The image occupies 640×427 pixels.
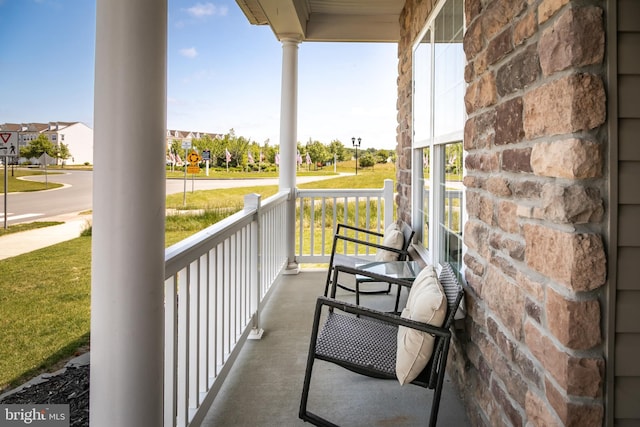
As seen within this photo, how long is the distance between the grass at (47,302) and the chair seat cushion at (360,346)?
1.03 m

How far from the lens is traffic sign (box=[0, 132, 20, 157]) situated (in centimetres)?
146

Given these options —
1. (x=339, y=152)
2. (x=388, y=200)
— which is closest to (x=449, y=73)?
(x=388, y=200)

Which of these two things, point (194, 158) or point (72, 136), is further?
point (194, 158)

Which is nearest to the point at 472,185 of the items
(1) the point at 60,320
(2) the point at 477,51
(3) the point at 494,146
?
(3) the point at 494,146

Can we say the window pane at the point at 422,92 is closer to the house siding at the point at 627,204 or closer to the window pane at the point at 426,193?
the window pane at the point at 426,193

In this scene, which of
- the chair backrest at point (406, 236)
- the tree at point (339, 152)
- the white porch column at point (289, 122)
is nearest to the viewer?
the chair backrest at point (406, 236)

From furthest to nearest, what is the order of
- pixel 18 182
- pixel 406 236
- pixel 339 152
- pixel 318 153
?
1. pixel 339 152
2. pixel 318 153
3. pixel 406 236
4. pixel 18 182

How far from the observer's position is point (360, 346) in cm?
212

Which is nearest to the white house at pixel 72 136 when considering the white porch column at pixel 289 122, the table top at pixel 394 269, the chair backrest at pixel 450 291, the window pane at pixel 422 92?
the chair backrest at pixel 450 291

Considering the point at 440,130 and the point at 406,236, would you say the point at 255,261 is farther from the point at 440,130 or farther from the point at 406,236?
the point at 440,130

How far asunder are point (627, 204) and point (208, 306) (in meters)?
1.77

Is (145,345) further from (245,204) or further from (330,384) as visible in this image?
(245,204)

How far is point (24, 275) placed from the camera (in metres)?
2.47

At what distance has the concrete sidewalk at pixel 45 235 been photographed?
196 centimetres
